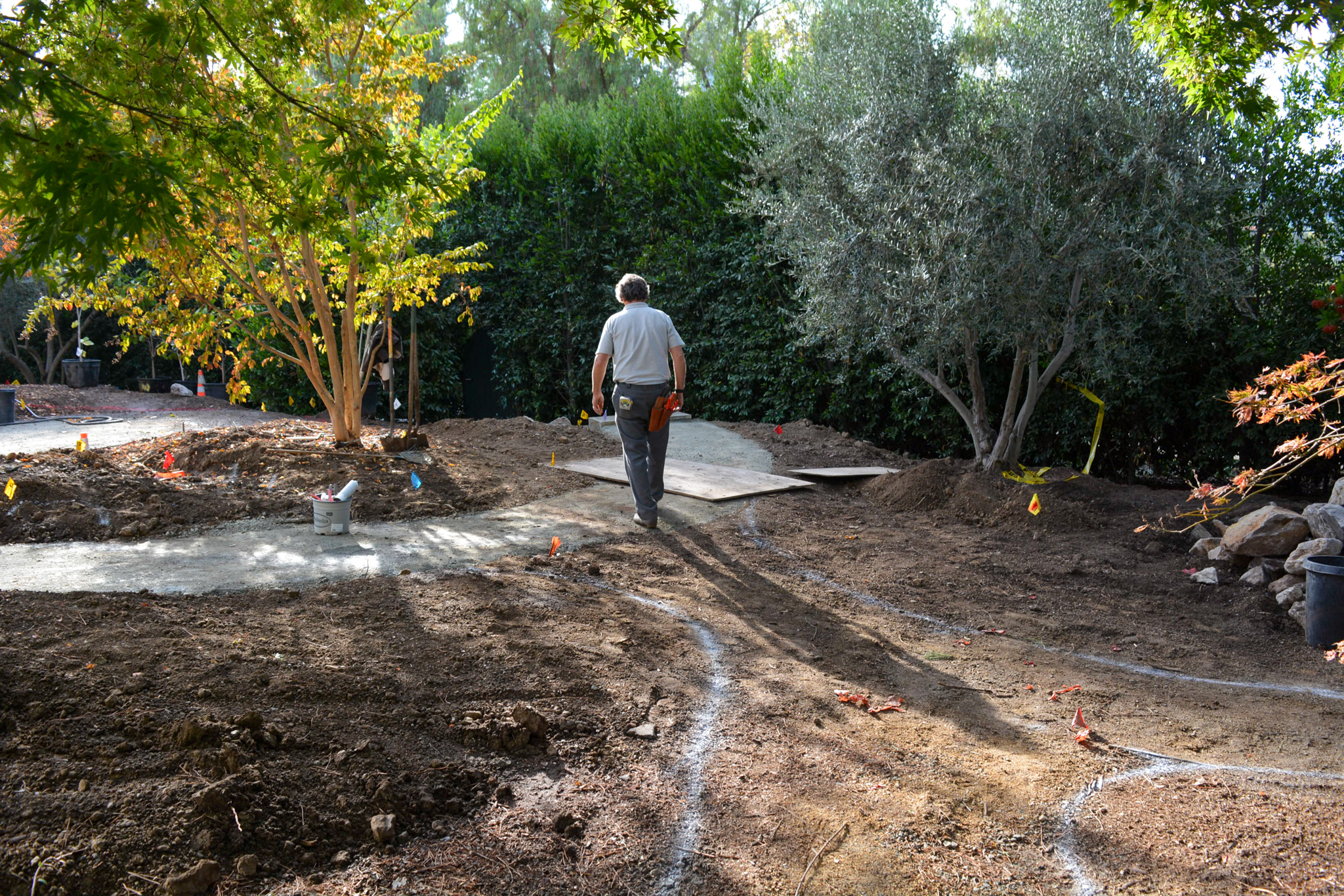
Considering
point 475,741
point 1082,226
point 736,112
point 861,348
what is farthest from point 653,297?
point 475,741

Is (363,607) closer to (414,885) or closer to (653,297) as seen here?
(414,885)

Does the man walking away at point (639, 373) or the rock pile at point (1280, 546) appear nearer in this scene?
the rock pile at point (1280, 546)

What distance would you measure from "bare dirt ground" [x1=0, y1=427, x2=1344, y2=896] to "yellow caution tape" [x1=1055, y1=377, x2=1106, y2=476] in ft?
9.10

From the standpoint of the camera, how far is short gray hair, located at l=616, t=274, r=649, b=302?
6.45 m

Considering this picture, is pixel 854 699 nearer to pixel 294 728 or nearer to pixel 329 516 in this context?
pixel 294 728

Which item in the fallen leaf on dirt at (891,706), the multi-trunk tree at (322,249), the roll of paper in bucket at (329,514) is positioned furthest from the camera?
the multi-trunk tree at (322,249)

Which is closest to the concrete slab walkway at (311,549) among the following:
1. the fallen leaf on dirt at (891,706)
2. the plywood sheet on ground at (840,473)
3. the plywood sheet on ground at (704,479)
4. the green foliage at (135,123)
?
the plywood sheet on ground at (704,479)

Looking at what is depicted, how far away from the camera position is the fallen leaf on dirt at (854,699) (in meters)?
3.76

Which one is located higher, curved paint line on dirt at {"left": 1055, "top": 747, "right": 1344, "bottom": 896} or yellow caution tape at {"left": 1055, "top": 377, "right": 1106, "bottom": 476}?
yellow caution tape at {"left": 1055, "top": 377, "right": 1106, "bottom": 476}

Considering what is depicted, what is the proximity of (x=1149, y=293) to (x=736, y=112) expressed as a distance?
5.82 metres

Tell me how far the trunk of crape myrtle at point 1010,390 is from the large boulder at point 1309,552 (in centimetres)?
252

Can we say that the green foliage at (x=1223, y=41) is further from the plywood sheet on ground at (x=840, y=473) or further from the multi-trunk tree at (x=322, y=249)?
the multi-trunk tree at (x=322, y=249)

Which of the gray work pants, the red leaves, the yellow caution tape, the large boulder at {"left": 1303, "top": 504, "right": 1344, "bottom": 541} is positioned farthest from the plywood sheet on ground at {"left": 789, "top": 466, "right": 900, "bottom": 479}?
the red leaves

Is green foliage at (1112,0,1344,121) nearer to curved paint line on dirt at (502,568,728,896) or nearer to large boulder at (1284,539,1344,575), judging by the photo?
large boulder at (1284,539,1344,575)
